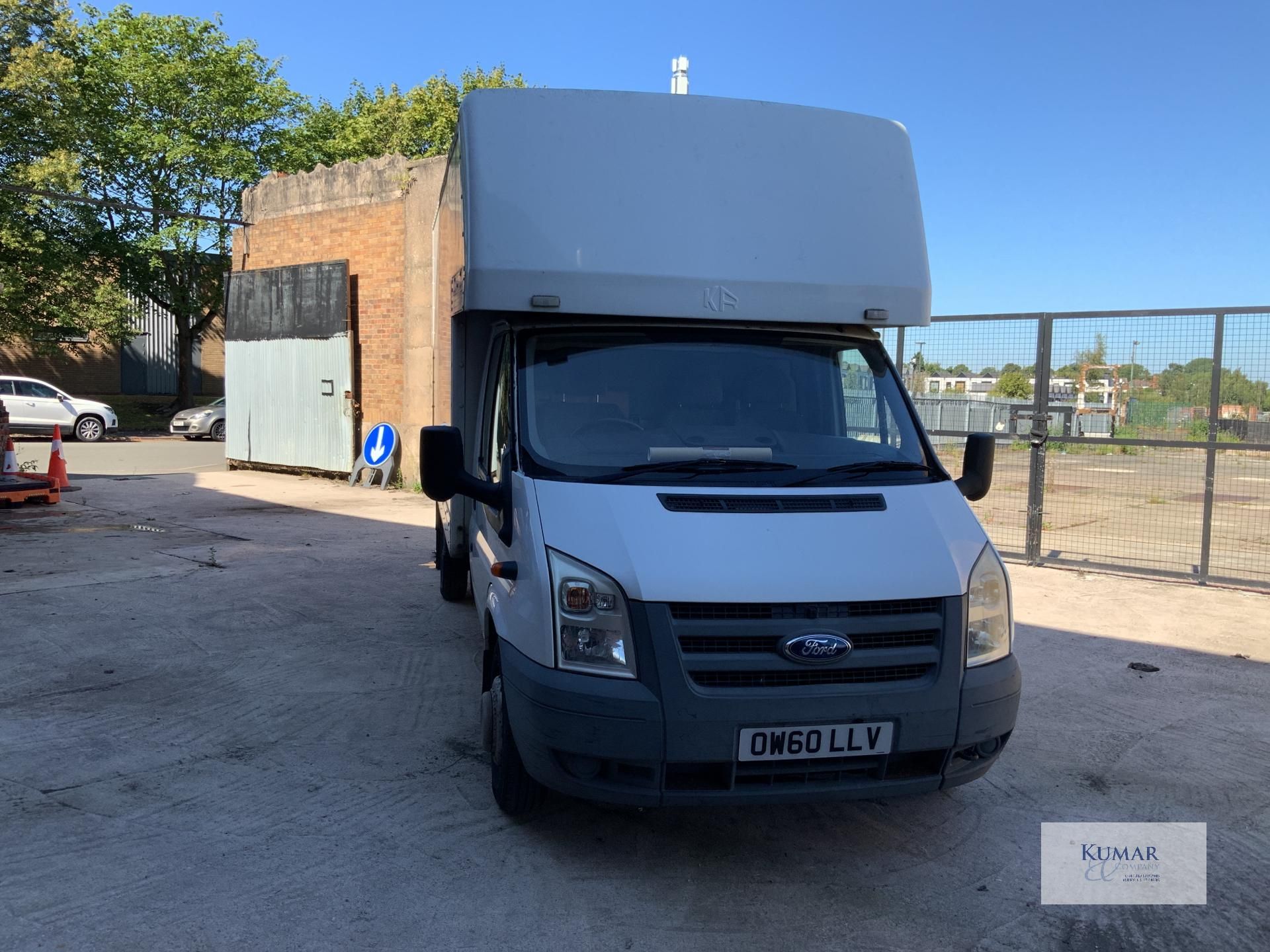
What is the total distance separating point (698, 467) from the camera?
385 cm

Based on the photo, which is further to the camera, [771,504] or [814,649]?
[771,504]

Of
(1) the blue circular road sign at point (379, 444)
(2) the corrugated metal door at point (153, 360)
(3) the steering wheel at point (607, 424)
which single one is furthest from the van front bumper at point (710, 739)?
(2) the corrugated metal door at point (153, 360)

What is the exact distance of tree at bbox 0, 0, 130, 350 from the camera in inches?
985

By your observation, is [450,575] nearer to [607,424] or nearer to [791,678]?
[607,424]

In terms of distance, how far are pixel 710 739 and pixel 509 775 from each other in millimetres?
1049

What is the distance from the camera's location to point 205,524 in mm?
11531

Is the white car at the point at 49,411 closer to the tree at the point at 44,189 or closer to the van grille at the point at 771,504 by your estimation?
the tree at the point at 44,189

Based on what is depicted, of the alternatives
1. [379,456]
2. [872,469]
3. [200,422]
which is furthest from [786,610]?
[200,422]

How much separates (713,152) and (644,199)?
1.44ft

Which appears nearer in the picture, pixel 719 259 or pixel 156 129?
pixel 719 259

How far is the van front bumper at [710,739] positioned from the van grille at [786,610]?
0.22 meters

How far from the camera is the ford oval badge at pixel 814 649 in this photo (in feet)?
10.8

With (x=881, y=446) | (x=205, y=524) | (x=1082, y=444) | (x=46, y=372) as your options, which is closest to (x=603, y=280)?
(x=881, y=446)

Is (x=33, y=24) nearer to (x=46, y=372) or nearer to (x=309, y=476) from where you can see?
(x=46, y=372)
